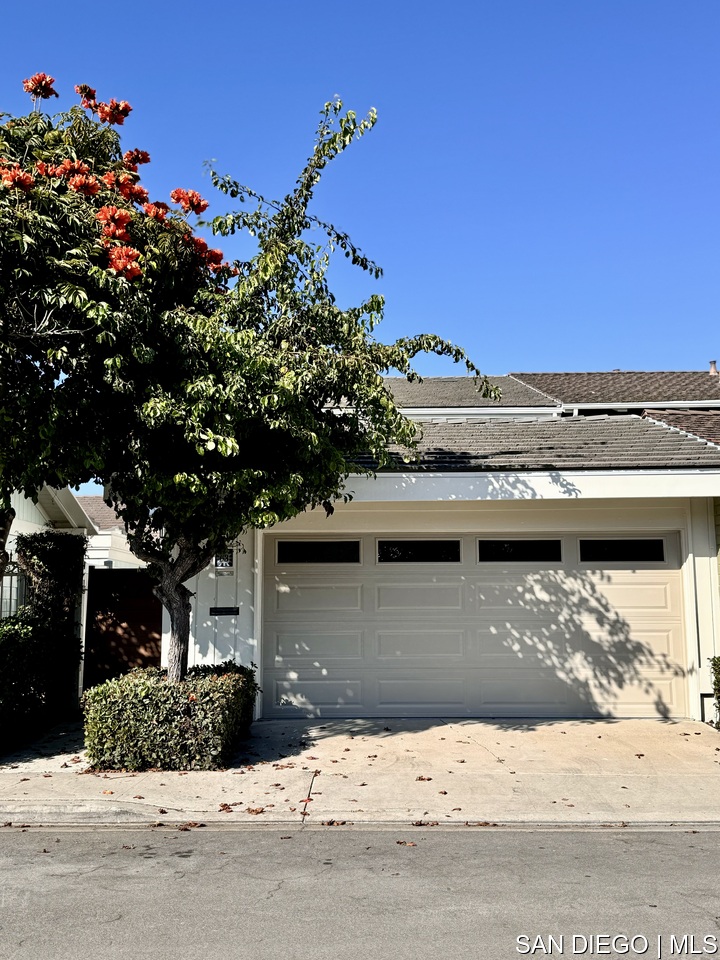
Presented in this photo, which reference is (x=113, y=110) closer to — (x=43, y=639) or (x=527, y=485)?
(x=43, y=639)

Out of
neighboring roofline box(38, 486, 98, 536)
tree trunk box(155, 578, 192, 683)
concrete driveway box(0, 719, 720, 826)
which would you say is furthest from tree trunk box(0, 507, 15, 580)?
neighboring roofline box(38, 486, 98, 536)

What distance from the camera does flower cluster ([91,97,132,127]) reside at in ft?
25.1

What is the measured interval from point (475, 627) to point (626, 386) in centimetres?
886

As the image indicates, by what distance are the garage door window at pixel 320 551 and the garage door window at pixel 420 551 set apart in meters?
0.38

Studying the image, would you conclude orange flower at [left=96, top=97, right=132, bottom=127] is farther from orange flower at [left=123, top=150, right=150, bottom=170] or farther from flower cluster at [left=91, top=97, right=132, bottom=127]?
orange flower at [left=123, top=150, right=150, bottom=170]

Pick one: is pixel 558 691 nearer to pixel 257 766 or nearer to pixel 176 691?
pixel 257 766

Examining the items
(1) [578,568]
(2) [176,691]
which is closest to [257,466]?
(2) [176,691]

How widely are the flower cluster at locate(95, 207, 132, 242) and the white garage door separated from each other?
16.5 feet

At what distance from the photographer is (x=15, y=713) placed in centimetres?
905

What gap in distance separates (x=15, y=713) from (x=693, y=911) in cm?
727

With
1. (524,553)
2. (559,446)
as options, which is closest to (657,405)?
(559,446)

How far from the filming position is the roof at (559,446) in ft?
34.0

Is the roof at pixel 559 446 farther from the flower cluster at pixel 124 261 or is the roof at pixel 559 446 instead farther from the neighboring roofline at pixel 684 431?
the flower cluster at pixel 124 261

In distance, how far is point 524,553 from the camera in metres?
11.0
